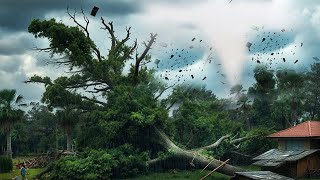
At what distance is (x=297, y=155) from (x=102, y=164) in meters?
15.1

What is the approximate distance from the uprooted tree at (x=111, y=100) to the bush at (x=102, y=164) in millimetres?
1402

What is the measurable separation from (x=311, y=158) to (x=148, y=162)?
1304 centimetres

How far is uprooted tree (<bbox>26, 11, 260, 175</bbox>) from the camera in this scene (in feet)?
130

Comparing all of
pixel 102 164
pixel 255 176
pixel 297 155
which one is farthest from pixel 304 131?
pixel 102 164

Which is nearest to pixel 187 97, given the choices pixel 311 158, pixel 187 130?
pixel 187 130

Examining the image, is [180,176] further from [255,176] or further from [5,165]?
[5,165]

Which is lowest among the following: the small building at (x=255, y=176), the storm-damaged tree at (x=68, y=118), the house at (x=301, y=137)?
the small building at (x=255, y=176)

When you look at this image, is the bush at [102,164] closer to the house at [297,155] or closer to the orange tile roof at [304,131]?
the house at [297,155]

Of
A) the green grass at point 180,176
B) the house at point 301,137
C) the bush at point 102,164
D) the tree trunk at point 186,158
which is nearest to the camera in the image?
the bush at point 102,164

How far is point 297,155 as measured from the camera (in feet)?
121

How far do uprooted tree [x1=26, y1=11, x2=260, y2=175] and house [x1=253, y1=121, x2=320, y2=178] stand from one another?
387 centimetres

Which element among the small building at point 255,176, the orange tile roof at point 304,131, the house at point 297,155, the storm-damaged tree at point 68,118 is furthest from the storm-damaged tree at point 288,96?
the small building at point 255,176

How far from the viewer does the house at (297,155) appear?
3681 centimetres

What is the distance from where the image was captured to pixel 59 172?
1442 inches
